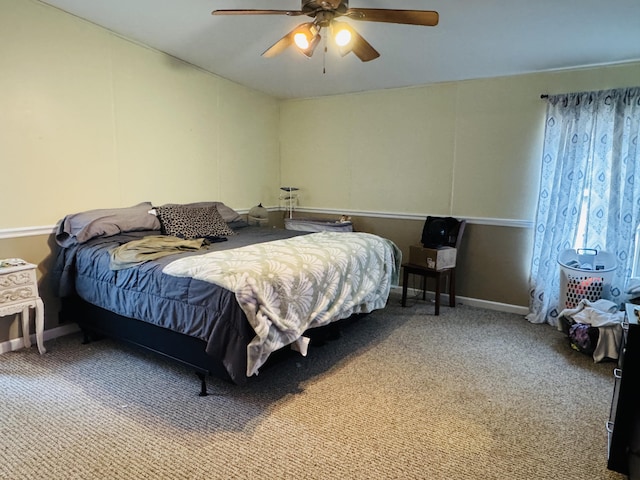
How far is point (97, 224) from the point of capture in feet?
9.21

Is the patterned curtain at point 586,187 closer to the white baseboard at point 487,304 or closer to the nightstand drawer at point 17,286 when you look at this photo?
the white baseboard at point 487,304

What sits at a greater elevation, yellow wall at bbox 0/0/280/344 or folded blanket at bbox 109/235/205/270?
yellow wall at bbox 0/0/280/344

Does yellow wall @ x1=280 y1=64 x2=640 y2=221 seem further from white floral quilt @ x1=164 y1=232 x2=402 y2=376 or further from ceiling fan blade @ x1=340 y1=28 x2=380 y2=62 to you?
ceiling fan blade @ x1=340 y1=28 x2=380 y2=62

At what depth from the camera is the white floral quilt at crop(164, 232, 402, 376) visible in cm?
196

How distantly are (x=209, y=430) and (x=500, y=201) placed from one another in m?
3.37

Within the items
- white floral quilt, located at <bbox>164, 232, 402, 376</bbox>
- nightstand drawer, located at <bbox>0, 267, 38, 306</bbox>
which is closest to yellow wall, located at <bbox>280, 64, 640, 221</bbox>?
white floral quilt, located at <bbox>164, 232, 402, 376</bbox>

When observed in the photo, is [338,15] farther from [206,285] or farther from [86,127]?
[86,127]

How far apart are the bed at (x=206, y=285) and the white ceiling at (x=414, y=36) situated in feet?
4.86

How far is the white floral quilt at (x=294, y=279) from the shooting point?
1964mm

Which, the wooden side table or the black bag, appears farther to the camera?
the black bag

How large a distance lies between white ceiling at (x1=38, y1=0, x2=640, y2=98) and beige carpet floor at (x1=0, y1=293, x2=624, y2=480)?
239 cm

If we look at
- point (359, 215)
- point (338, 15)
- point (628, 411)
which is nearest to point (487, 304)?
point (359, 215)

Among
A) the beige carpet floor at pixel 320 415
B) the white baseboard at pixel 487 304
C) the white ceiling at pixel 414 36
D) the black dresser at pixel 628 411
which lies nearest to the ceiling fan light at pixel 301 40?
the white ceiling at pixel 414 36

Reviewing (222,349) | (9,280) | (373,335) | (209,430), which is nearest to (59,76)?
(9,280)
